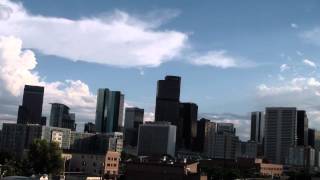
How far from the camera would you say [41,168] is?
197875 millimetres

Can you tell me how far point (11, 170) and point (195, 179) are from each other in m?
58.2

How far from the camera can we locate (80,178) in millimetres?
193250

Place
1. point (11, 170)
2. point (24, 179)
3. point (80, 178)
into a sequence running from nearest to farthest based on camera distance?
point (24, 179) → point (11, 170) → point (80, 178)

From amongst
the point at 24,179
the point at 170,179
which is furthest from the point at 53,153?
the point at 24,179

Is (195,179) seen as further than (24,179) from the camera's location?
Yes

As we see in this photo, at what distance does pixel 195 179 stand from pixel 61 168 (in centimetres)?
4404

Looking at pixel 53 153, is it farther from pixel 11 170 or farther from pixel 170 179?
pixel 170 179

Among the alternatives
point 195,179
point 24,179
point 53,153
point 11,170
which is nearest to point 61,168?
A: point 53,153

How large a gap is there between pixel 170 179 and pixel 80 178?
29.6 meters

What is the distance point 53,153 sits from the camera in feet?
649

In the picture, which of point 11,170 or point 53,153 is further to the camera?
point 53,153

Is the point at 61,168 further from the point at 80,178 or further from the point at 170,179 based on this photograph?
the point at 170,179

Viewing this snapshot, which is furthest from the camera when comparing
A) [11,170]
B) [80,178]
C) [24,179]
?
[80,178]

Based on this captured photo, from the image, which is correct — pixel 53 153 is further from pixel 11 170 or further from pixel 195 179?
pixel 195 179
